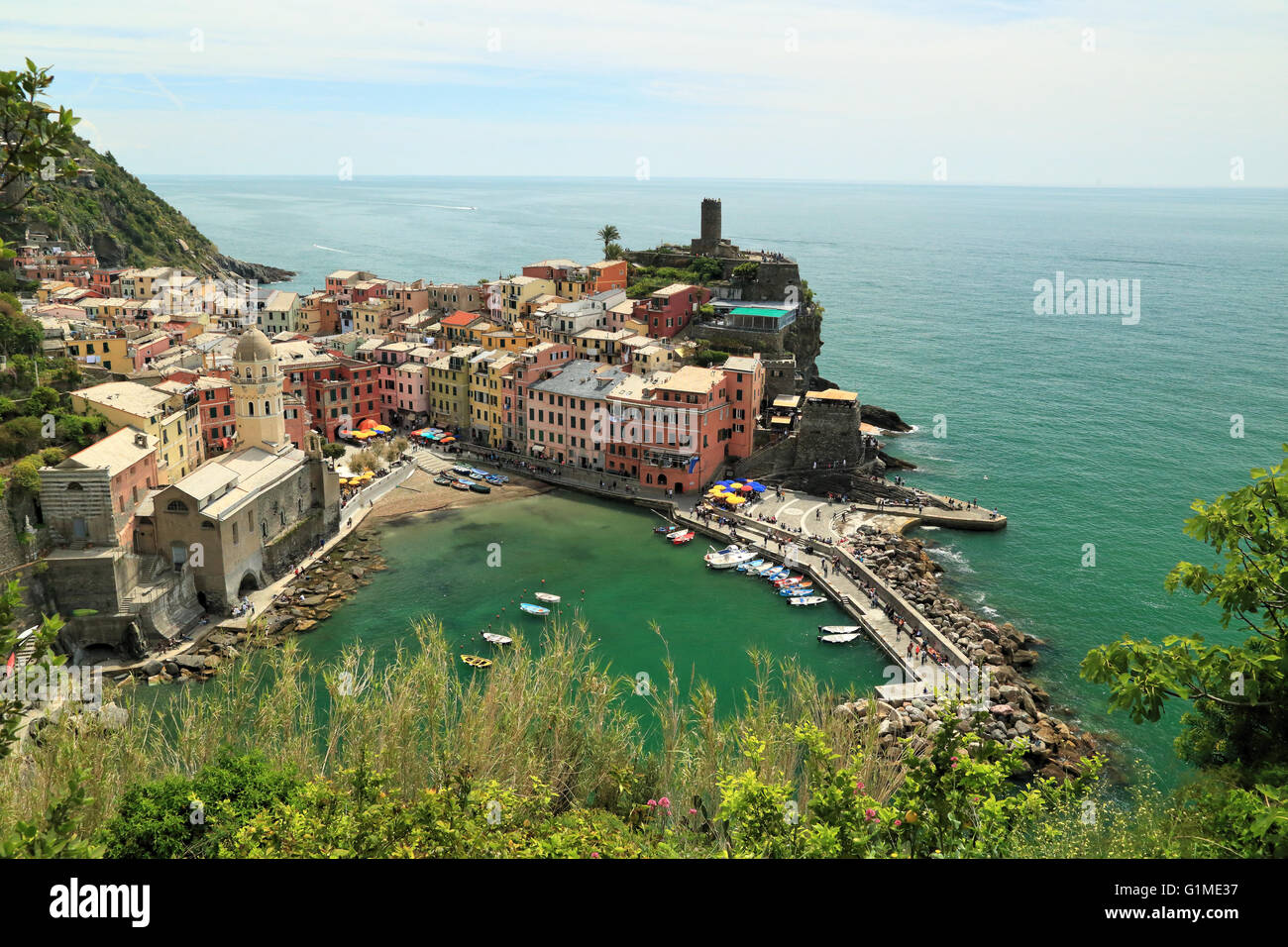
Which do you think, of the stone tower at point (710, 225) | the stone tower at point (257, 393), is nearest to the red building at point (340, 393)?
the stone tower at point (257, 393)

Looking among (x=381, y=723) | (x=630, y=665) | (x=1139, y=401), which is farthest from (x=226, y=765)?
(x=1139, y=401)

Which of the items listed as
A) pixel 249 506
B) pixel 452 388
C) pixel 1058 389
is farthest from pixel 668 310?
pixel 249 506

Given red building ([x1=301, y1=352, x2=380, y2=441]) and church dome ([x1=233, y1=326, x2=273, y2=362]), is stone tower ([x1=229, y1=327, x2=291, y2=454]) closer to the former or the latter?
church dome ([x1=233, y1=326, x2=273, y2=362])

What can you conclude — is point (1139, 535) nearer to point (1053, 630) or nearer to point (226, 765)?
point (1053, 630)

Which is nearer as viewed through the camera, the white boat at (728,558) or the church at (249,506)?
the church at (249,506)

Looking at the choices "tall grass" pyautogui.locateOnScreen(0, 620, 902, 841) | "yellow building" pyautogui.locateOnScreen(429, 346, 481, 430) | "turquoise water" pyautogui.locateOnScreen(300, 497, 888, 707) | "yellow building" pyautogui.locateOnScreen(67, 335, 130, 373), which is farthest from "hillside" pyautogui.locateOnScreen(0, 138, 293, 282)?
"tall grass" pyautogui.locateOnScreen(0, 620, 902, 841)

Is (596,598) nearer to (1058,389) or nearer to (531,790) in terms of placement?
(531,790)

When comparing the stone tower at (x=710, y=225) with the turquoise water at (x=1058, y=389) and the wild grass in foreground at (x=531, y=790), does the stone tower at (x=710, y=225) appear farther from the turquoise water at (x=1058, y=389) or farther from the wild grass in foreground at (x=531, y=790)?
the wild grass in foreground at (x=531, y=790)
